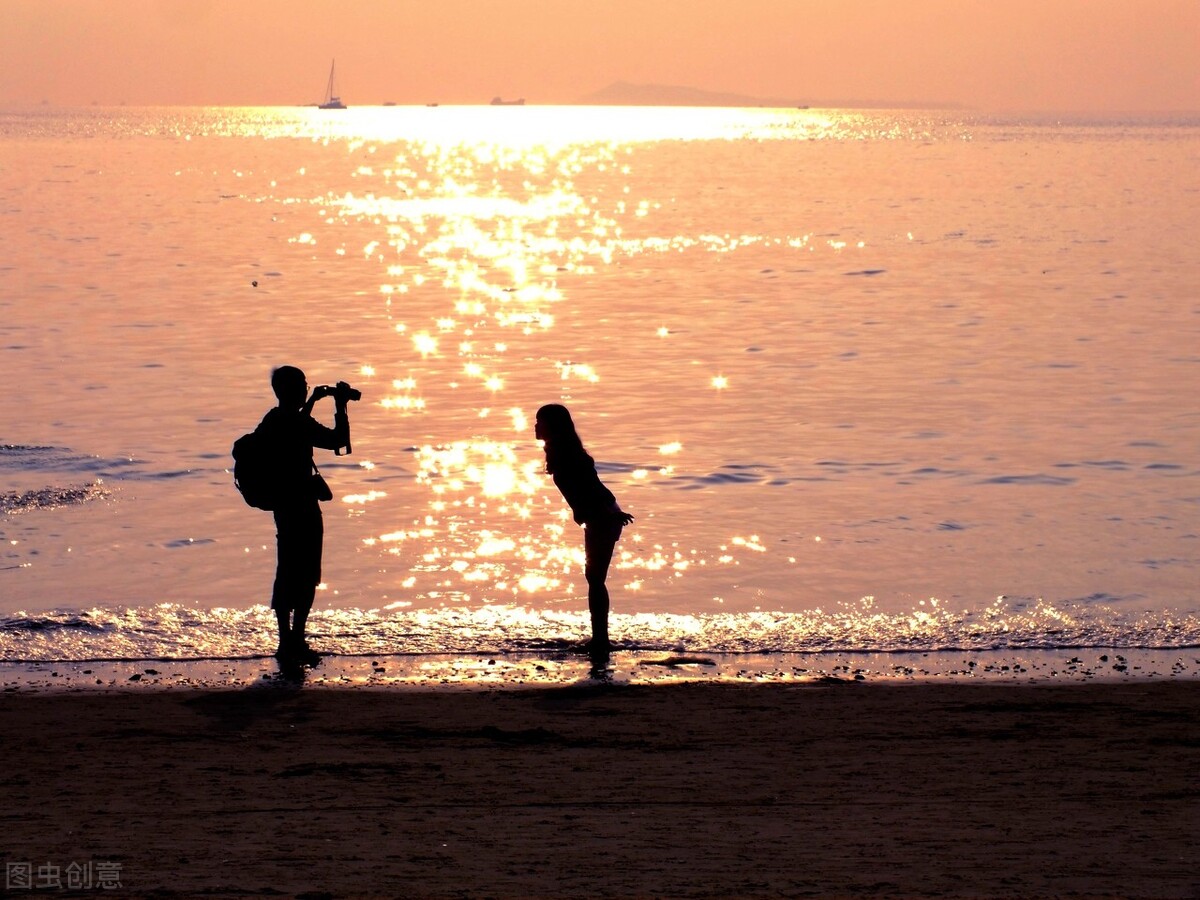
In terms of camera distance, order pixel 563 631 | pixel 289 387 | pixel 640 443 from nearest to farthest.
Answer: pixel 289 387, pixel 563 631, pixel 640 443

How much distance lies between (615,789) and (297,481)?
3159 mm

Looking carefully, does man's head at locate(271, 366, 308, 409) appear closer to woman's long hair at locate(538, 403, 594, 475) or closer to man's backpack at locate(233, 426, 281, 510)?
man's backpack at locate(233, 426, 281, 510)

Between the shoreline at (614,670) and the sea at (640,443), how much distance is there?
7 centimetres

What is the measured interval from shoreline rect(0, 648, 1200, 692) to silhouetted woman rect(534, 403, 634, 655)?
21.7 inches

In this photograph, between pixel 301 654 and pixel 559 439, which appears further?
pixel 301 654

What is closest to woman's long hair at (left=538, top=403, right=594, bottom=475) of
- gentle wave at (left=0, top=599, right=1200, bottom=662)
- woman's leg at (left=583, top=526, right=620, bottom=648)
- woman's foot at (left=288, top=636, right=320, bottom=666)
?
woman's leg at (left=583, top=526, right=620, bottom=648)

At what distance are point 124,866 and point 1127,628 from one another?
7344 mm

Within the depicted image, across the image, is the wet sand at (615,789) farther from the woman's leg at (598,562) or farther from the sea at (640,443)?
the sea at (640,443)

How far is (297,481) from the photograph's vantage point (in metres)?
9.49

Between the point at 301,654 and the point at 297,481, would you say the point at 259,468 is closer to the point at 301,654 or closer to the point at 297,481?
the point at 297,481

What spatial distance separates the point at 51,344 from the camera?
92.8 ft

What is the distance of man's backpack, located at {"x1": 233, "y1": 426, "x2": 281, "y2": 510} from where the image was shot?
9406mm

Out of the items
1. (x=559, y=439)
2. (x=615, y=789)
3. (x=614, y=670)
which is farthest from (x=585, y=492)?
(x=615, y=789)

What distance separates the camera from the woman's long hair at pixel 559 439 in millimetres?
9711
